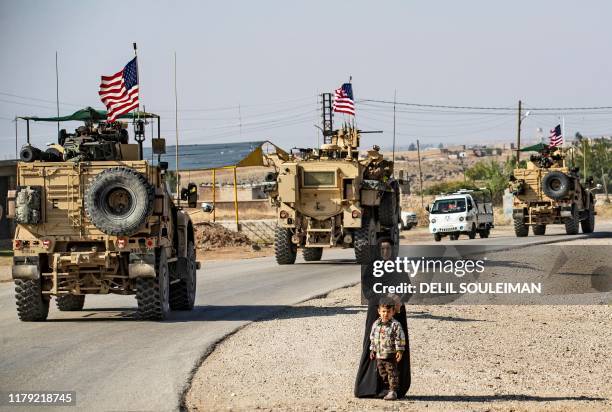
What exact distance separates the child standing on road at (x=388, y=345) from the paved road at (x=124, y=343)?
1950 mm

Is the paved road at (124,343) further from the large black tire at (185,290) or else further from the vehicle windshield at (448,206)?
the vehicle windshield at (448,206)

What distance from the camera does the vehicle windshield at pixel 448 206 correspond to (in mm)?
47031

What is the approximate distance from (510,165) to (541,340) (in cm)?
8738

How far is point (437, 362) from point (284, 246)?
18.4 meters

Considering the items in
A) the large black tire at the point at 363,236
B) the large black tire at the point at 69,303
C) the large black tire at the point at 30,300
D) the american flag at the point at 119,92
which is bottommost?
the large black tire at the point at 69,303

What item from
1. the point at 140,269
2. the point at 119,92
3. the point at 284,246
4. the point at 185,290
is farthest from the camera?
the point at 284,246

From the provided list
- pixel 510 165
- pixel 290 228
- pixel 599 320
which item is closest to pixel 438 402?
pixel 599 320

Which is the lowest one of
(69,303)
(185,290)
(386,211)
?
(69,303)

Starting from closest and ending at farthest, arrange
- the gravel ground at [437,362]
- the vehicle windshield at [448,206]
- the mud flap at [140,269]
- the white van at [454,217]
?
the gravel ground at [437,362], the mud flap at [140,269], the white van at [454,217], the vehicle windshield at [448,206]

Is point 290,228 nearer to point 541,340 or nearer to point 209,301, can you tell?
point 209,301

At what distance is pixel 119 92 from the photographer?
856 inches

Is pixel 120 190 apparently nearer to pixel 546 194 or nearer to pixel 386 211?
pixel 386 211

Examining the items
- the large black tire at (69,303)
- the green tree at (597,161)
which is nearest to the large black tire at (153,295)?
the large black tire at (69,303)

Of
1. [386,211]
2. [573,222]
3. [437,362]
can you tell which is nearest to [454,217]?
[573,222]
